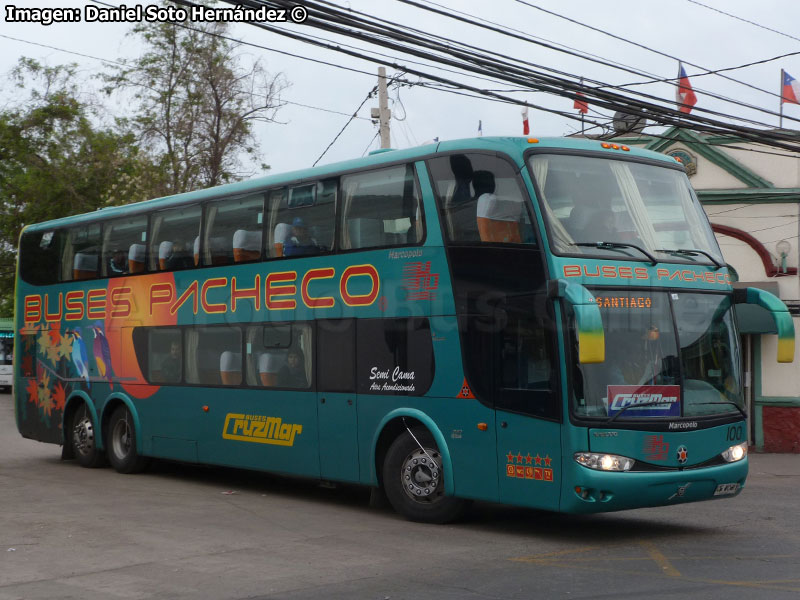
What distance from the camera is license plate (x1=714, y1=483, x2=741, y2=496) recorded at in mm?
10680

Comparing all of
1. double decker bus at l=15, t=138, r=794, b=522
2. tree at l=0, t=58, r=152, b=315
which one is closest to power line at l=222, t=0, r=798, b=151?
double decker bus at l=15, t=138, r=794, b=522

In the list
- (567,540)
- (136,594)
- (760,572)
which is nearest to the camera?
(136,594)

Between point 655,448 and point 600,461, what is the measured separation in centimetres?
57

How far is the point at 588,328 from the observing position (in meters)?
9.25

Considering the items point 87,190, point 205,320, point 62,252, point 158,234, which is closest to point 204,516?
point 205,320

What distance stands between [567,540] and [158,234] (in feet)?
26.4

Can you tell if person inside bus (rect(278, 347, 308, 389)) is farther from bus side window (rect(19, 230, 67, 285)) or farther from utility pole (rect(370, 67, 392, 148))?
utility pole (rect(370, 67, 392, 148))

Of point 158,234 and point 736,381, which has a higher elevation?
point 158,234

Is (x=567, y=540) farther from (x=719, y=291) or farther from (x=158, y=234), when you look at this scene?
(x=158, y=234)

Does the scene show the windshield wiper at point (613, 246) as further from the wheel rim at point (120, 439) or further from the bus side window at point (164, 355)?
the wheel rim at point (120, 439)

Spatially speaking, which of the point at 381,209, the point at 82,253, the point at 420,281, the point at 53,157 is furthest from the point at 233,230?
the point at 53,157

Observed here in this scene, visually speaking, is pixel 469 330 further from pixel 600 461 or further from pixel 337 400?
pixel 337 400

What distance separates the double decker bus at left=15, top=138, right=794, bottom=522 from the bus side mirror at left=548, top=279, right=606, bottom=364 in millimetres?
23

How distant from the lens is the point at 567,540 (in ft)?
34.7
